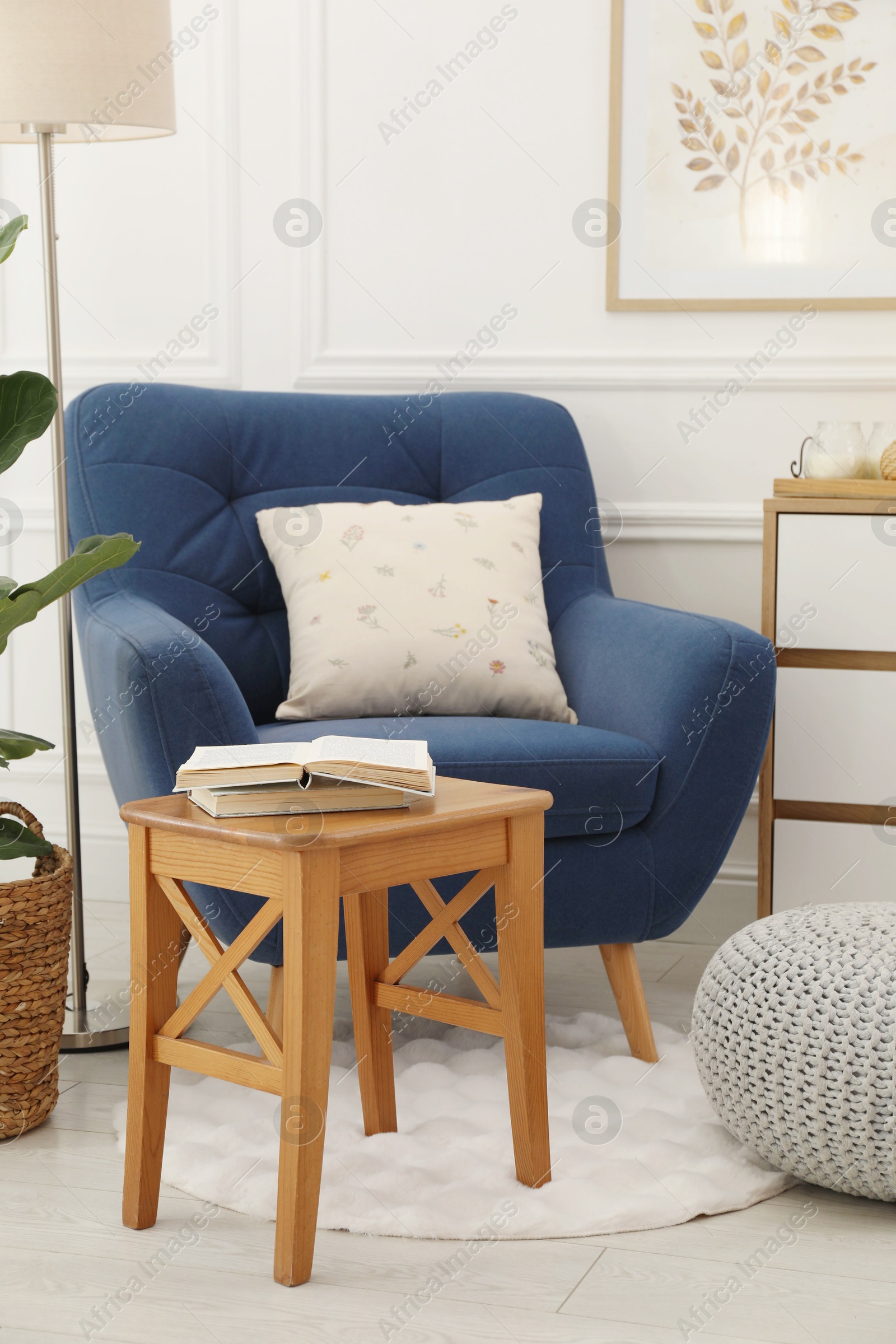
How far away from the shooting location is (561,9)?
240 cm

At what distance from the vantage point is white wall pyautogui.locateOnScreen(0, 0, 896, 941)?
241 centimetres

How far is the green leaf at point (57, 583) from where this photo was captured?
1.53 metres

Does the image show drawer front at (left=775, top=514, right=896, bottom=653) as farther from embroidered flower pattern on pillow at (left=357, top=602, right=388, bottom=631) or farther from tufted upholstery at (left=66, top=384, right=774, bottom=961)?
embroidered flower pattern on pillow at (left=357, top=602, right=388, bottom=631)

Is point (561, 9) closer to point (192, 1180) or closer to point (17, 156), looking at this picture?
point (17, 156)

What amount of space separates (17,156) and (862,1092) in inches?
92.9

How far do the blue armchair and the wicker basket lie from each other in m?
0.19

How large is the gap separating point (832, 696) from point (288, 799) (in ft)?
3.62

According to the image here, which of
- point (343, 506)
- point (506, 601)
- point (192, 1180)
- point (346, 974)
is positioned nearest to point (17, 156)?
point (343, 506)

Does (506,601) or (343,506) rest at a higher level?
(343,506)

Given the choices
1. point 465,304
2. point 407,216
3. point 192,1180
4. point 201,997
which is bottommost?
point 192,1180

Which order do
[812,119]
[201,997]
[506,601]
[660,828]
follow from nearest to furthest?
1. [201,997]
2. [660,828]
3. [506,601]
4. [812,119]

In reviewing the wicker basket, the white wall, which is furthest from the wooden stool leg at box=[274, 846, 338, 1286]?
the white wall

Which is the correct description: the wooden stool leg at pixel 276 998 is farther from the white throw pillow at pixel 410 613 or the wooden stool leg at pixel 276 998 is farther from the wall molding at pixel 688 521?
the wall molding at pixel 688 521

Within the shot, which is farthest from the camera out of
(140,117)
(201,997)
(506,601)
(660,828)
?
(506,601)
